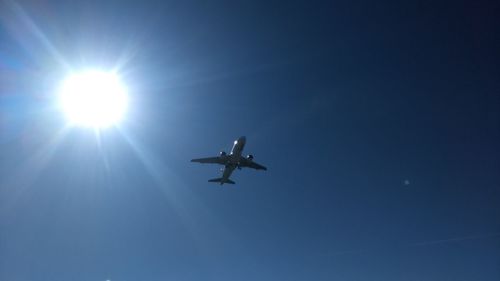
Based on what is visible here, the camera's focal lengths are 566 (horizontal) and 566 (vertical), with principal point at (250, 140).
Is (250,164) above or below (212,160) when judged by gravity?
below

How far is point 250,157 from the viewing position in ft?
593

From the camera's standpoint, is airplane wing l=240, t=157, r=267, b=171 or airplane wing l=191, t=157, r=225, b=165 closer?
airplane wing l=240, t=157, r=267, b=171

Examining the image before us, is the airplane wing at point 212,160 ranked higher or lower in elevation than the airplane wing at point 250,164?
higher

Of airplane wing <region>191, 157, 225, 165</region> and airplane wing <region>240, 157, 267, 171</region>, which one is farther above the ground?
airplane wing <region>191, 157, 225, 165</region>

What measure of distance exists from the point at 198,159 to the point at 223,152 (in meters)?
8.18

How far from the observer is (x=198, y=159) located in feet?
586

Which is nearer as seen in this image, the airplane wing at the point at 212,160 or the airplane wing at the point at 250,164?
the airplane wing at the point at 250,164

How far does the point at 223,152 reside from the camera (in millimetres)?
178750

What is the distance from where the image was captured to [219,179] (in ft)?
622

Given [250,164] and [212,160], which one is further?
[250,164]

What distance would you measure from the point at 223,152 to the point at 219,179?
1441cm

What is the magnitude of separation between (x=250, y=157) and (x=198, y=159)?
16586 mm
